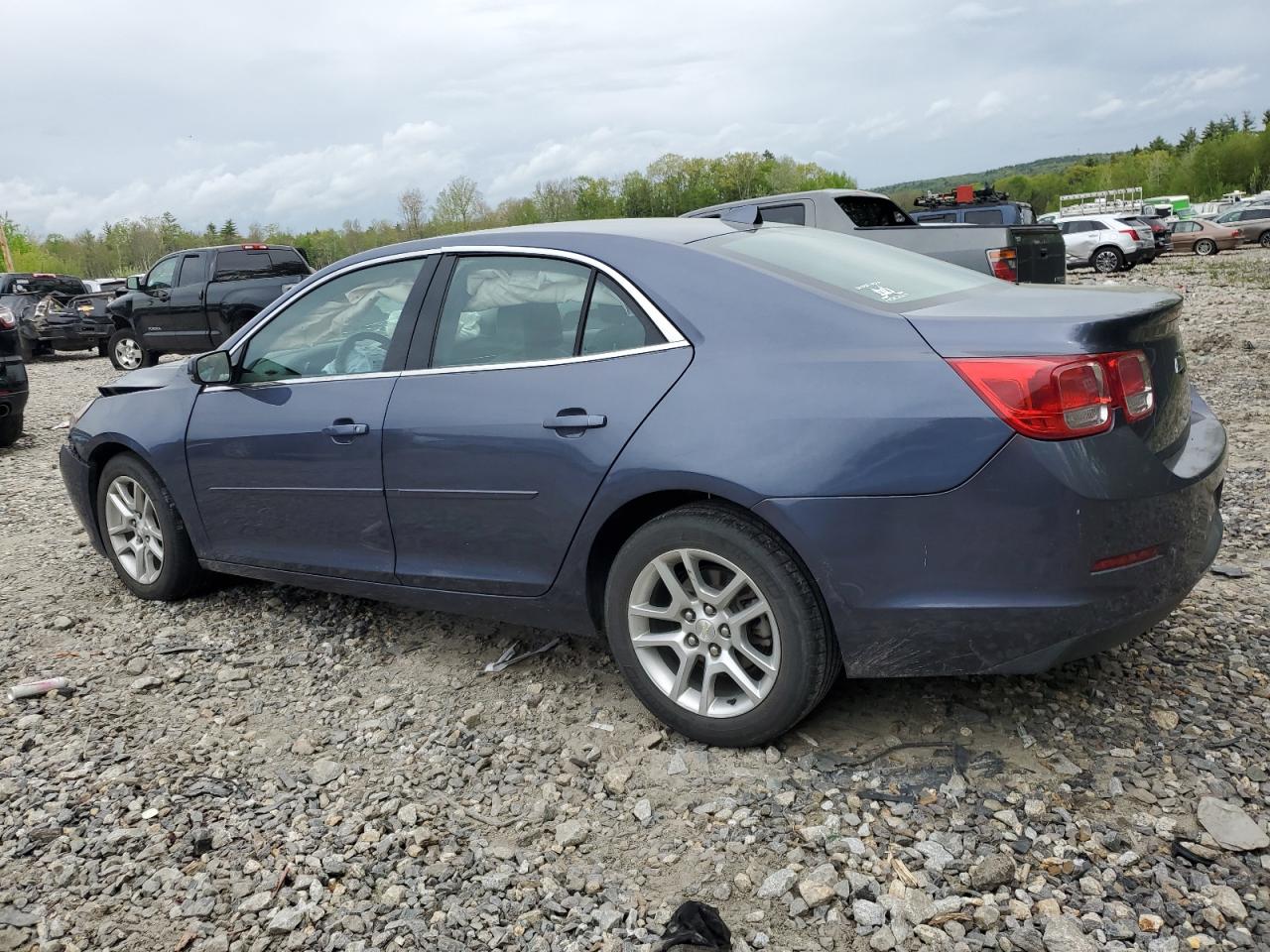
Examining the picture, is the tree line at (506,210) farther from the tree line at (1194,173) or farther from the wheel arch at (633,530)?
the wheel arch at (633,530)

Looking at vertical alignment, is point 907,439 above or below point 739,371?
below

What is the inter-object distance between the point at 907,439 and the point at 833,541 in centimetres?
33

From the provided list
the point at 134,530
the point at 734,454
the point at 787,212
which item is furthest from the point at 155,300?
the point at 734,454

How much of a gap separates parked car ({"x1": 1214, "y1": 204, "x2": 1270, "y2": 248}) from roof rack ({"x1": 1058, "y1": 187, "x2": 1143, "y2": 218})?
40.4 feet

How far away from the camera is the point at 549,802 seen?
3018mm

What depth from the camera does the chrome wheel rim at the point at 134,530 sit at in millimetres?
4781

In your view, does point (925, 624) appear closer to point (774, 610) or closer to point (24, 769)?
point (774, 610)

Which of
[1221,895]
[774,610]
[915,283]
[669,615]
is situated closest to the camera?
[1221,895]

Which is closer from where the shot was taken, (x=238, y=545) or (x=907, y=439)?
(x=907, y=439)

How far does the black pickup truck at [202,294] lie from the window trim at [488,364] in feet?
38.0

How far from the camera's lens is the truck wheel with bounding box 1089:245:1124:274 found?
93.7ft

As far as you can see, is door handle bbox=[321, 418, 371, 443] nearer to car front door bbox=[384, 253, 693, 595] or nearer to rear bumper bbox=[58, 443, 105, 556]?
car front door bbox=[384, 253, 693, 595]

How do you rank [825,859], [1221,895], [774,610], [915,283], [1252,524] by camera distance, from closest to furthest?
[1221,895]
[825,859]
[774,610]
[915,283]
[1252,524]

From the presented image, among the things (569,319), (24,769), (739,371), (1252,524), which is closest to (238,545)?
(24,769)
